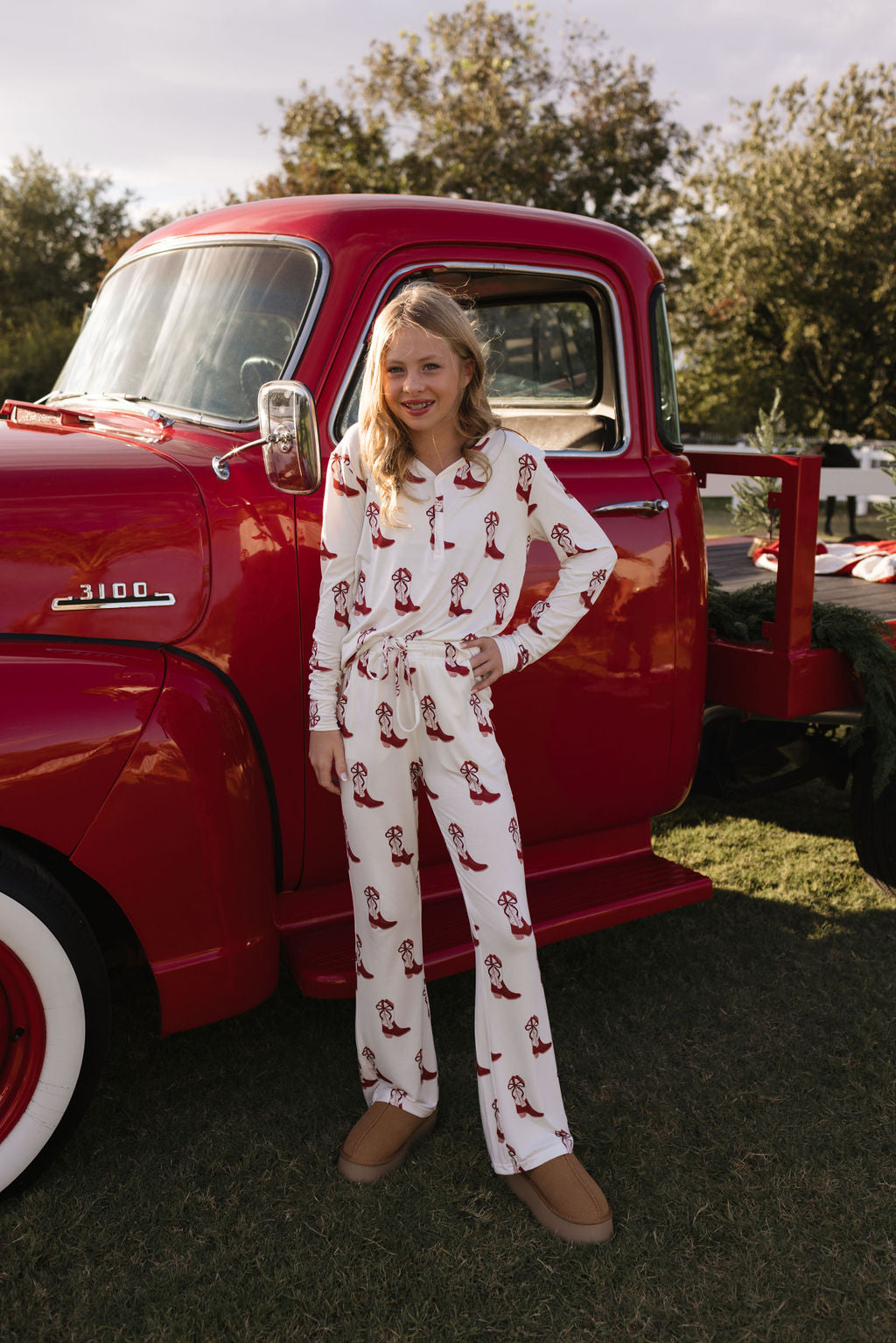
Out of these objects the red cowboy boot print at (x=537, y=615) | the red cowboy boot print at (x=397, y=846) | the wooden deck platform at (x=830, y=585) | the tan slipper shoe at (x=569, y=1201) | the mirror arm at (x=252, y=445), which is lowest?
the tan slipper shoe at (x=569, y=1201)

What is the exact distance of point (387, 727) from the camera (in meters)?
2.14

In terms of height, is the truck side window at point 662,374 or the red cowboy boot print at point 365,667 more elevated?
the truck side window at point 662,374

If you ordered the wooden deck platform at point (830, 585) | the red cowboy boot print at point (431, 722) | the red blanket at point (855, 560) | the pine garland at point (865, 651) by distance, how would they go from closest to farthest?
the red cowboy boot print at point (431, 722) → the pine garland at point (865, 651) → the wooden deck platform at point (830, 585) → the red blanket at point (855, 560)

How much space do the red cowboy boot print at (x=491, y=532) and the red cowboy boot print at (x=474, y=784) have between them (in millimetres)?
415

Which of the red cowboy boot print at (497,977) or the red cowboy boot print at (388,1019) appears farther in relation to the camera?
the red cowboy boot print at (388,1019)

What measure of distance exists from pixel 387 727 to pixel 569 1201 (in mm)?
1032

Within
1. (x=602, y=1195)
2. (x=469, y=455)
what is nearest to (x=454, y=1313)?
(x=602, y=1195)

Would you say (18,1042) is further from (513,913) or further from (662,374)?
(662,374)

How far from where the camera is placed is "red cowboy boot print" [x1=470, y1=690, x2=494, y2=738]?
2139mm

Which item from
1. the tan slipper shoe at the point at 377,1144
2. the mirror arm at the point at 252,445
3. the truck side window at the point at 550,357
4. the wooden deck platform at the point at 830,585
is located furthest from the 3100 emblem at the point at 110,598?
the wooden deck platform at the point at 830,585

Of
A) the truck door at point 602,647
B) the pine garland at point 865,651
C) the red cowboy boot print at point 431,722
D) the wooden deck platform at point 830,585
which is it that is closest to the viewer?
the red cowboy boot print at point 431,722

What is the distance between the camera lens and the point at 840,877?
4.04 m

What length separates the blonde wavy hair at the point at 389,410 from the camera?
6.75 ft

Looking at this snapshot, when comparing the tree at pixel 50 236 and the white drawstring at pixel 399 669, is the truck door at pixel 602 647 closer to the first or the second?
the white drawstring at pixel 399 669
